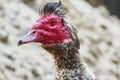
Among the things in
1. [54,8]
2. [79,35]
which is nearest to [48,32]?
[54,8]

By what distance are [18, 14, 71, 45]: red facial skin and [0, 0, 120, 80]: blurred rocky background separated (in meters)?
3.55

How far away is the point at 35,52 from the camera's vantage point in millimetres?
9477

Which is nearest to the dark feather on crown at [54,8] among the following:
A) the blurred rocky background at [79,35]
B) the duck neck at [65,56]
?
the duck neck at [65,56]

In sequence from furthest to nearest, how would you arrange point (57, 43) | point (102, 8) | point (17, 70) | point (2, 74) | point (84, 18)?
point (102, 8), point (84, 18), point (17, 70), point (2, 74), point (57, 43)

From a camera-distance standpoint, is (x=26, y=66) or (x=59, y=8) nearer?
(x=59, y=8)

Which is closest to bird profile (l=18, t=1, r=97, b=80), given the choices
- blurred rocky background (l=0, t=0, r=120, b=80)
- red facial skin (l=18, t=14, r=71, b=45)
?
red facial skin (l=18, t=14, r=71, b=45)

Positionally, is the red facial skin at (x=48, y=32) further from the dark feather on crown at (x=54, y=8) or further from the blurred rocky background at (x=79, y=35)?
the blurred rocky background at (x=79, y=35)

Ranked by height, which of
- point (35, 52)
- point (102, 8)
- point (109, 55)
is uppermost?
point (102, 8)

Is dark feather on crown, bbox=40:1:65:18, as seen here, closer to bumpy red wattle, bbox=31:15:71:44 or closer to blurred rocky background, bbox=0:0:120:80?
bumpy red wattle, bbox=31:15:71:44

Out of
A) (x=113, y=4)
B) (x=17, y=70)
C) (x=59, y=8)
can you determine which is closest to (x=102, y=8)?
(x=113, y=4)

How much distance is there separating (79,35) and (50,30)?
6.70 m

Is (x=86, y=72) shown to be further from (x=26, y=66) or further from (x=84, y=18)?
(x=84, y=18)

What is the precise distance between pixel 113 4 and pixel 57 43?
9.29 metres

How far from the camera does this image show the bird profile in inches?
166
